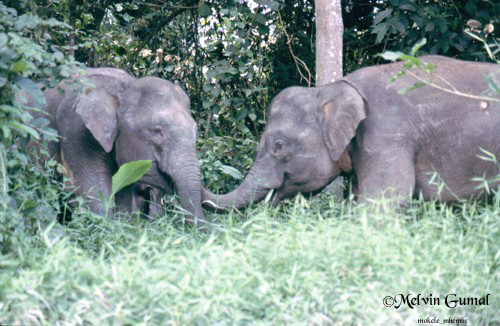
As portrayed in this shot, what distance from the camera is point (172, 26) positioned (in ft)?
36.8

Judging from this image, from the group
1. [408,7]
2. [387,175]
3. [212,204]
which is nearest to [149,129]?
[212,204]

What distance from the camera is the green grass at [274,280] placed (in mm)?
5199

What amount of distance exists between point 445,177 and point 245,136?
10.4ft

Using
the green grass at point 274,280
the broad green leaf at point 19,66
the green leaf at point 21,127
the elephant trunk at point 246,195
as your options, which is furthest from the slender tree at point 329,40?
the green leaf at point 21,127

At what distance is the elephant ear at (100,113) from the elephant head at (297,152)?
36.9 inches

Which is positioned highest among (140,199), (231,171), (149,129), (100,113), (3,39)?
(3,39)

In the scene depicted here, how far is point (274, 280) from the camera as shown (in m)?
5.55

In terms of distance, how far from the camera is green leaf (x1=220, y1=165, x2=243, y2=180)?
865 centimetres

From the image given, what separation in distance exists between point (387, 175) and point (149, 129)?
1952 millimetres

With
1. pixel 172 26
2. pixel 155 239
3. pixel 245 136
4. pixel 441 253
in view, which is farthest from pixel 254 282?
pixel 172 26

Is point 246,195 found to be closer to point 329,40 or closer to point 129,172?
point 129,172

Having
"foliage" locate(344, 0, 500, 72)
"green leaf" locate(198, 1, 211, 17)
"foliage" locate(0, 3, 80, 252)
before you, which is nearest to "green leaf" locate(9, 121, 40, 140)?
"foliage" locate(0, 3, 80, 252)

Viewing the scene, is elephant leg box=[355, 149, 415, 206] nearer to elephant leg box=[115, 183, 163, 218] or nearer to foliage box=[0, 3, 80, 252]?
elephant leg box=[115, 183, 163, 218]

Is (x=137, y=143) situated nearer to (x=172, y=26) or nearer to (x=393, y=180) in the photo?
(x=393, y=180)
